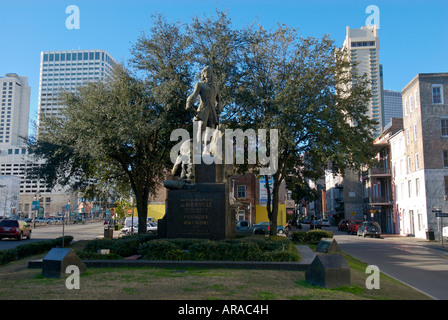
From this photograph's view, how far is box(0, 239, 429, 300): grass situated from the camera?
707cm

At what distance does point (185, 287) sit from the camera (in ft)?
25.3

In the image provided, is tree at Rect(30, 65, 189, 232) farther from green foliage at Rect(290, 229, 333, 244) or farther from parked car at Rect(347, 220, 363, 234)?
parked car at Rect(347, 220, 363, 234)

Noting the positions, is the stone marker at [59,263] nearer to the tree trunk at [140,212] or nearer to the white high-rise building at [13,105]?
the tree trunk at [140,212]

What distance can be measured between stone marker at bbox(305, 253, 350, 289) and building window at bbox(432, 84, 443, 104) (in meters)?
34.1

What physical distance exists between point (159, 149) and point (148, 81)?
15.8 feet

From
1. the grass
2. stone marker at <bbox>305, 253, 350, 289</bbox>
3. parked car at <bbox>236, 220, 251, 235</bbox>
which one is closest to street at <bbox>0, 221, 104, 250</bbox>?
parked car at <bbox>236, 220, 251, 235</bbox>

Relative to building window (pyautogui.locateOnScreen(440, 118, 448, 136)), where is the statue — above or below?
below

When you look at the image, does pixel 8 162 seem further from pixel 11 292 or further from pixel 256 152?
pixel 11 292

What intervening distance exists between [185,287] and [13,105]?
182225 mm

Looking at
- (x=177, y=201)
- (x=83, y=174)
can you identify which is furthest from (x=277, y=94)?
(x=83, y=174)

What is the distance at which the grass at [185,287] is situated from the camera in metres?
7.07

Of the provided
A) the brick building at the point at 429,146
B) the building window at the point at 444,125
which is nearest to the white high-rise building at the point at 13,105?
the brick building at the point at 429,146

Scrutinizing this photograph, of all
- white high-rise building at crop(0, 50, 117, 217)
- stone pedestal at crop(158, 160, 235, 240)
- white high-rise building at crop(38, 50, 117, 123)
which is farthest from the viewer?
white high-rise building at crop(38, 50, 117, 123)

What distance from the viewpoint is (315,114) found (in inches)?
862
